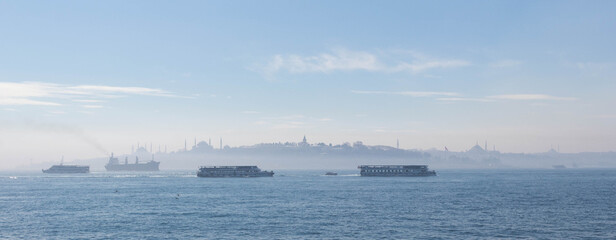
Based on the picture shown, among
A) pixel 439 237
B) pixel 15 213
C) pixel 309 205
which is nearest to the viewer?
pixel 439 237

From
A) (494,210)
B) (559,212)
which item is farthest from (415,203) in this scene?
(559,212)

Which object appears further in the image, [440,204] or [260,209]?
[440,204]

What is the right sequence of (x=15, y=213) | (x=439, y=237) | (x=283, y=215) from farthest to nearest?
(x=15, y=213) → (x=283, y=215) → (x=439, y=237)

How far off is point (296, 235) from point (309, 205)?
1468 inches

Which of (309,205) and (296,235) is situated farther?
(309,205)

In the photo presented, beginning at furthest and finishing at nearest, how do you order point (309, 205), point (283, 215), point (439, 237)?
1. point (309, 205)
2. point (283, 215)
3. point (439, 237)

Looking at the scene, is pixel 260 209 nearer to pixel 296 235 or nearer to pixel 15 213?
pixel 296 235

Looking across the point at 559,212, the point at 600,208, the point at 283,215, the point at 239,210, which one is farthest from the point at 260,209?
the point at 600,208

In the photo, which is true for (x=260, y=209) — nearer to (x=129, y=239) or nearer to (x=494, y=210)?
(x=129, y=239)

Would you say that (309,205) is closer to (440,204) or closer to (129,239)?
(440,204)

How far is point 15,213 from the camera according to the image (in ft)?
320

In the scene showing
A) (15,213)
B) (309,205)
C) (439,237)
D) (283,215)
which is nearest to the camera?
(439,237)

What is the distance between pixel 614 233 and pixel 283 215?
159 feet

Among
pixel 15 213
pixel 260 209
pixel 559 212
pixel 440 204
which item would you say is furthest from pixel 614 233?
pixel 15 213
